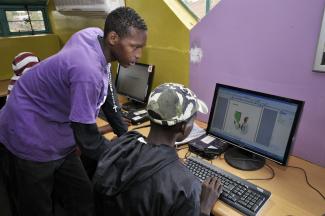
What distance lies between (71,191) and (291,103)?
1.33 m

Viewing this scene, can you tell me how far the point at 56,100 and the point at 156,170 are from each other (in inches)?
28.8

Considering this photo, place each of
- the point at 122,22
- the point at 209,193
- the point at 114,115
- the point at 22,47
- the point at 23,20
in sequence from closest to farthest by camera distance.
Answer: the point at 209,193 → the point at 122,22 → the point at 114,115 → the point at 22,47 → the point at 23,20

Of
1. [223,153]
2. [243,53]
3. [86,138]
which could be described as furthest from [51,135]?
[243,53]

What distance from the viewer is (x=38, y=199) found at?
147cm

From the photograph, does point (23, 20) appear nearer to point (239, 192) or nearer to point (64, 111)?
point (64, 111)

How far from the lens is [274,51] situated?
4.40 ft

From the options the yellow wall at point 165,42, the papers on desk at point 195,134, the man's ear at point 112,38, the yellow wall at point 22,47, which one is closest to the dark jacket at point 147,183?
the man's ear at point 112,38

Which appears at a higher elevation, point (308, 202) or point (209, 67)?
point (209, 67)

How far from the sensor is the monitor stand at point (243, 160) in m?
1.31

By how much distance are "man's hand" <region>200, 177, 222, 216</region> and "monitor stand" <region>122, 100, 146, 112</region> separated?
111 cm

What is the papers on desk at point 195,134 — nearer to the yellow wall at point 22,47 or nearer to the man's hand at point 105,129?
the man's hand at point 105,129

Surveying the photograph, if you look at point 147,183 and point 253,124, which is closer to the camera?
point 147,183

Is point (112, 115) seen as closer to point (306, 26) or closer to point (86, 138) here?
point (86, 138)

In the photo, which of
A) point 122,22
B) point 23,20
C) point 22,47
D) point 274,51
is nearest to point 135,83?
point 122,22
